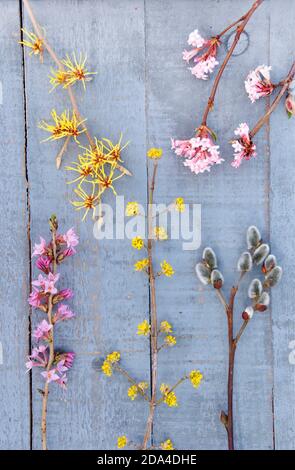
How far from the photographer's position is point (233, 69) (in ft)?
4.21

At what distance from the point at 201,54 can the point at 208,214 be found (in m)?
0.38

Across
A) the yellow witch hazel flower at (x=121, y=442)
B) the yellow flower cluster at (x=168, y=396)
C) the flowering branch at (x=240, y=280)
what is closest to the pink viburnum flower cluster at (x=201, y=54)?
the flowering branch at (x=240, y=280)

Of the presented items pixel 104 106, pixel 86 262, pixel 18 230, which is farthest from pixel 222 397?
pixel 104 106

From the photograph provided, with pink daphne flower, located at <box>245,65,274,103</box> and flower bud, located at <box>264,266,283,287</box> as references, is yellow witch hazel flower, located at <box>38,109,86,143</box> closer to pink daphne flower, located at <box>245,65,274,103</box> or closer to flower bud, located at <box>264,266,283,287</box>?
pink daphne flower, located at <box>245,65,274,103</box>

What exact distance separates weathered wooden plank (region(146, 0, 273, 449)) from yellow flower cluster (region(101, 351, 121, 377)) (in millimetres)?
119

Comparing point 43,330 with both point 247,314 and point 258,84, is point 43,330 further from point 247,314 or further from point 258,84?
point 258,84

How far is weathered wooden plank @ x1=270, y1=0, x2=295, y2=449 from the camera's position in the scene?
1.27 m

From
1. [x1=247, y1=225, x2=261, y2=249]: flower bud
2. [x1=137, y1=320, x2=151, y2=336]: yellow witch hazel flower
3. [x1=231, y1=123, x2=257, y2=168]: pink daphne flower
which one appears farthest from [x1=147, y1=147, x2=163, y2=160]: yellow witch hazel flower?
[x1=137, y1=320, x2=151, y2=336]: yellow witch hazel flower

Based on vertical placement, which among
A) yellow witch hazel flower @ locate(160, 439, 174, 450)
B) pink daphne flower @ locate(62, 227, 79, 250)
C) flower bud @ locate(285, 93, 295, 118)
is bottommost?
yellow witch hazel flower @ locate(160, 439, 174, 450)

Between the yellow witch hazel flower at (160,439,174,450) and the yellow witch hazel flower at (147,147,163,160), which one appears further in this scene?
the yellow witch hazel flower at (160,439,174,450)

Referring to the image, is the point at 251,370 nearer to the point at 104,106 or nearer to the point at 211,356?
the point at 211,356

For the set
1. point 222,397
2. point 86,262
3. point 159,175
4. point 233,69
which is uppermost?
point 233,69

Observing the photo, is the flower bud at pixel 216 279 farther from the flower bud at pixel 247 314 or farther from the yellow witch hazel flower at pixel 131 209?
the yellow witch hazel flower at pixel 131 209
